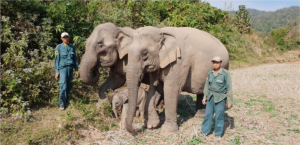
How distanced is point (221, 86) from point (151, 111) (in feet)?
4.88

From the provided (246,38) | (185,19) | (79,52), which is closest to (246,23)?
(246,38)

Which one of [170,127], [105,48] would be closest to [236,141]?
[170,127]

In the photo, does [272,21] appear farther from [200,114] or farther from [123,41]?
[123,41]

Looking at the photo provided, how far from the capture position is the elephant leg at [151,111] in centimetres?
495

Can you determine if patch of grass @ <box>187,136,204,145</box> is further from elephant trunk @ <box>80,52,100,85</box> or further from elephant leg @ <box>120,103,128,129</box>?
elephant trunk @ <box>80,52,100,85</box>

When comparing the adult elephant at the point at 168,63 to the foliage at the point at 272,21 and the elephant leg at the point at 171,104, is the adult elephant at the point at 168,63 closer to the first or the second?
the elephant leg at the point at 171,104

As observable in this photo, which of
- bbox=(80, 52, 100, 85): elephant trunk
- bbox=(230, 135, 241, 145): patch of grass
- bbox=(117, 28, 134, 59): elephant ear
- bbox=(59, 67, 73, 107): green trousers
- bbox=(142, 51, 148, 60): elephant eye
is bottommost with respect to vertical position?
bbox=(230, 135, 241, 145): patch of grass

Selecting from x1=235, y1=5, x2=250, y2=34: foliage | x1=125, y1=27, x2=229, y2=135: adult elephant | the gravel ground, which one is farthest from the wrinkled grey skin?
x1=235, y1=5, x2=250, y2=34: foliage

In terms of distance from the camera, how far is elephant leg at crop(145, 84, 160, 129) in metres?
4.95

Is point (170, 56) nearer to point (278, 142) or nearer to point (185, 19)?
point (278, 142)

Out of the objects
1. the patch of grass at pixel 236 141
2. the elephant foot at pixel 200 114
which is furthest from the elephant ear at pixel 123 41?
the patch of grass at pixel 236 141

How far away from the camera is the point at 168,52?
4688 mm

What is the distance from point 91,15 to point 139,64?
5571mm

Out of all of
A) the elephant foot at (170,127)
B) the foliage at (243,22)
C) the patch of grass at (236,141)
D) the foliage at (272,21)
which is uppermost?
the foliage at (272,21)
